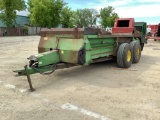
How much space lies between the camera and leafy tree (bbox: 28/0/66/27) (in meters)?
41.0

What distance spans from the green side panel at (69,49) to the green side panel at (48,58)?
0.15m

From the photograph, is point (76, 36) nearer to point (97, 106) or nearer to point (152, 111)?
point (97, 106)

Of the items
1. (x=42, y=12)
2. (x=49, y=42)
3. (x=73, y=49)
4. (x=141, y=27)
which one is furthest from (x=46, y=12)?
(x=73, y=49)

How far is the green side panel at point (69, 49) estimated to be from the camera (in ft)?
19.2

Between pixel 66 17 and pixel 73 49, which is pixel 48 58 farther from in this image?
pixel 66 17

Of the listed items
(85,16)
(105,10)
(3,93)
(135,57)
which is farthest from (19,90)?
(85,16)

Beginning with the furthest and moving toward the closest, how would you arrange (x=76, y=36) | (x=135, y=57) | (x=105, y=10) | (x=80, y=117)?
(x=105, y=10) → (x=135, y=57) → (x=76, y=36) → (x=80, y=117)

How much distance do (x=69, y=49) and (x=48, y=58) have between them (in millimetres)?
606

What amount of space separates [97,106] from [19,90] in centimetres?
197

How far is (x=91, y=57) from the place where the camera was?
6395 mm

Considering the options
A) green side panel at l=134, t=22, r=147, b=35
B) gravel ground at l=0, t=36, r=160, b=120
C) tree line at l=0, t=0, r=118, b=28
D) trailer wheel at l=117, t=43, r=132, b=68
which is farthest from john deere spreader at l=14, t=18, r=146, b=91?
tree line at l=0, t=0, r=118, b=28

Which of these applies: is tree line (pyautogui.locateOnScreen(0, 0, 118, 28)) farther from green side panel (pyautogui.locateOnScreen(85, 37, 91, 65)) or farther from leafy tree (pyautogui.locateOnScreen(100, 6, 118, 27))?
green side panel (pyautogui.locateOnScreen(85, 37, 91, 65))

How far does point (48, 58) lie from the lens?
18.9 ft

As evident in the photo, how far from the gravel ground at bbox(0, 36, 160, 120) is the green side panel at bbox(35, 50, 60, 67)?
0.54 m
